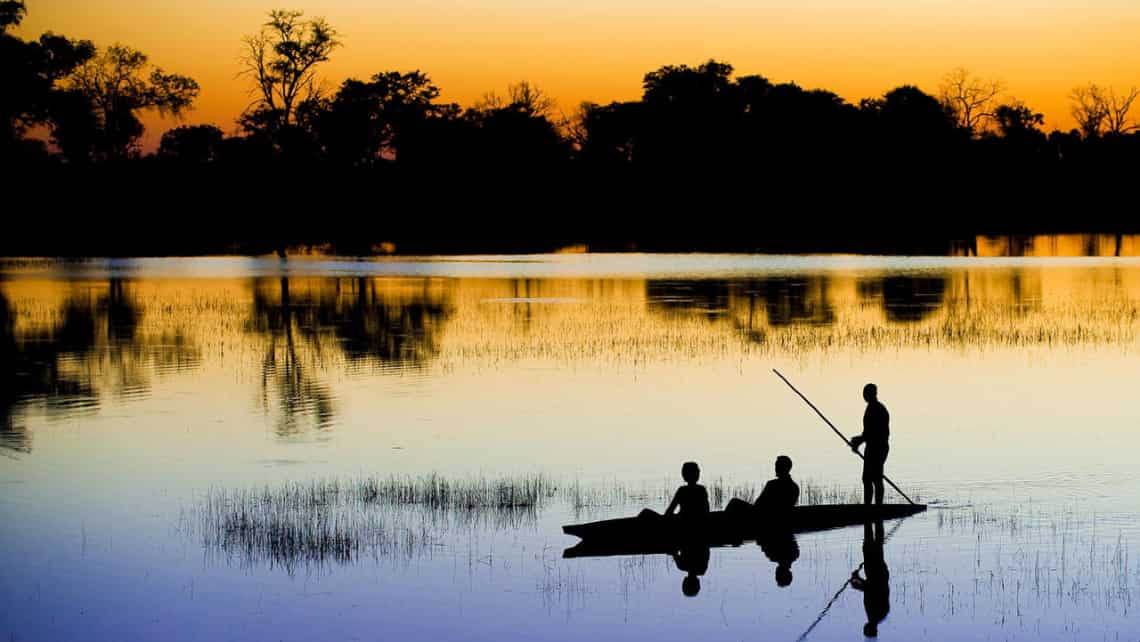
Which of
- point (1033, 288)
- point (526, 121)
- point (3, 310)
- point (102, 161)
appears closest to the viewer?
point (3, 310)

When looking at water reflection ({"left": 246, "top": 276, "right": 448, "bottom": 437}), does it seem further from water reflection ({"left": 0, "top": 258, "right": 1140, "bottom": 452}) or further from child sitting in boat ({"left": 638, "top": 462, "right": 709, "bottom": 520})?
child sitting in boat ({"left": 638, "top": 462, "right": 709, "bottom": 520})

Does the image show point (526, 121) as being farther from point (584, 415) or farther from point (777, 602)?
point (777, 602)

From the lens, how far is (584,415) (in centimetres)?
2595

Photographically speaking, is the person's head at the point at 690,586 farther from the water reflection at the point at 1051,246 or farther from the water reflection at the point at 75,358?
the water reflection at the point at 1051,246

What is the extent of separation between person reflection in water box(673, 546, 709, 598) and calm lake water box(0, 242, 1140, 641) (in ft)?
0.41

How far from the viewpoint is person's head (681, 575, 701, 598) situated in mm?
13727

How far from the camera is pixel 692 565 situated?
14.7 m

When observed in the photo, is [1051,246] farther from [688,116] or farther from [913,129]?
[688,116]

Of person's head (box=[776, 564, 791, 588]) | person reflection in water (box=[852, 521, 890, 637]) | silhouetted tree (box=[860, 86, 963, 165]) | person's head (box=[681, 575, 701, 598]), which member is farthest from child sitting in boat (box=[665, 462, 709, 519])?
silhouetted tree (box=[860, 86, 963, 165])

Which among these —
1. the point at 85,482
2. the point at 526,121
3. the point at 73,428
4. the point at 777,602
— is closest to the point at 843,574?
the point at 777,602

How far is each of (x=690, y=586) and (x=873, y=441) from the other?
3896 mm

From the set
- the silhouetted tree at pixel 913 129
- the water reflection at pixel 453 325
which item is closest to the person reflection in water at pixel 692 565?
the water reflection at pixel 453 325

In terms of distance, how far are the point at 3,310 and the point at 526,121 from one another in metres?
78.6

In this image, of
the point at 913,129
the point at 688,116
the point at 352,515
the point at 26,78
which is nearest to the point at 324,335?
the point at 352,515
